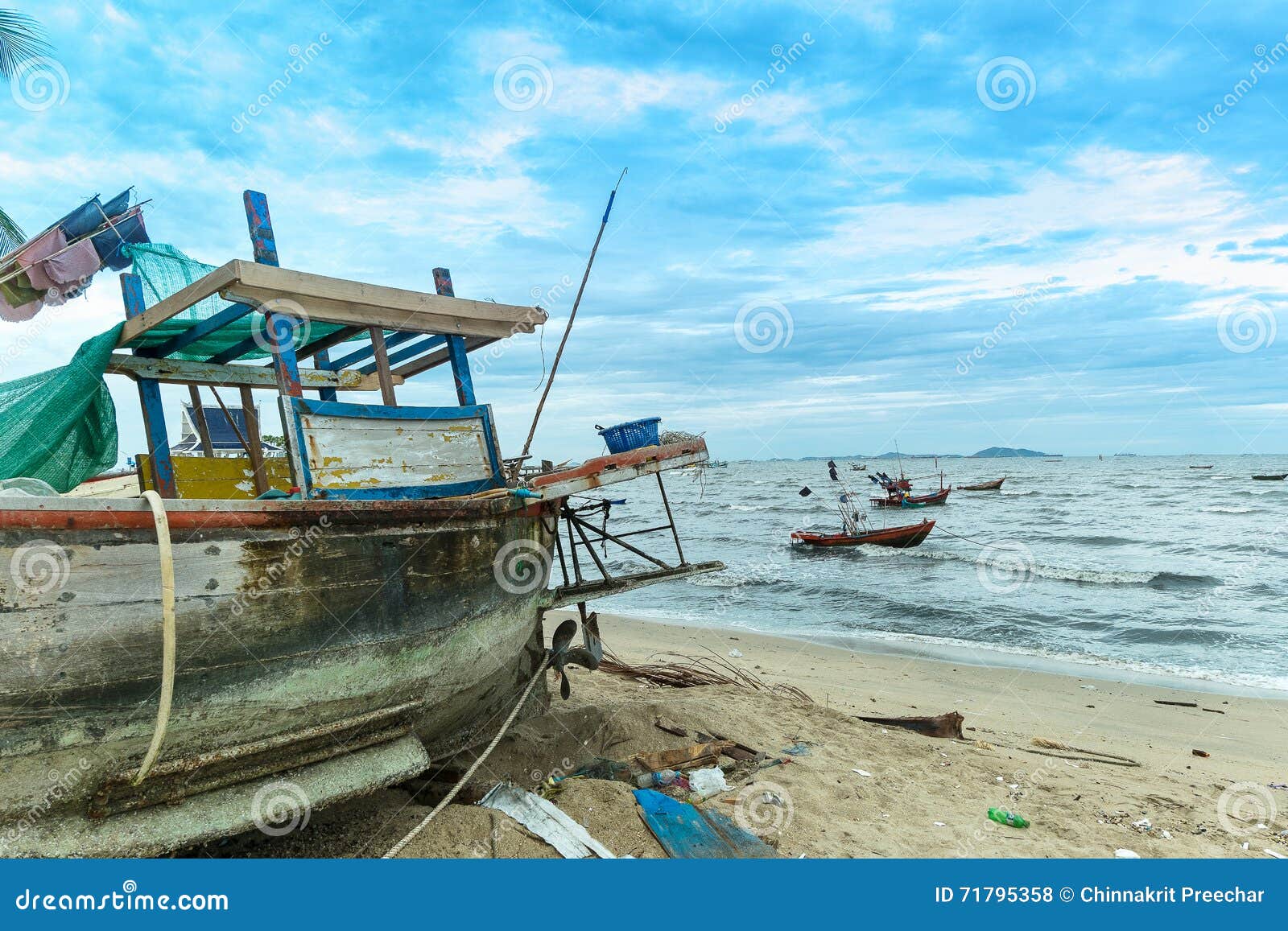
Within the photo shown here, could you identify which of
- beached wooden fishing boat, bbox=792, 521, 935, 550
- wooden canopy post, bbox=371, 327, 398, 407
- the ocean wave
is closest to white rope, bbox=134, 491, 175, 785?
wooden canopy post, bbox=371, 327, 398, 407

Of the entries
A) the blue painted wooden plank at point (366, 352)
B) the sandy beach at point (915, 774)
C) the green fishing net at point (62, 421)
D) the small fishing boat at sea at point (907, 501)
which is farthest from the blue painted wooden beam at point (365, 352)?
the small fishing boat at sea at point (907, 501)

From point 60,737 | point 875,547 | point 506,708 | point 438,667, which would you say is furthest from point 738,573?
point 60,737

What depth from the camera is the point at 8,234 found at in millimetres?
12125

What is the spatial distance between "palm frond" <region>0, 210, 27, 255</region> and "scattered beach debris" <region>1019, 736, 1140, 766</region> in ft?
53.2

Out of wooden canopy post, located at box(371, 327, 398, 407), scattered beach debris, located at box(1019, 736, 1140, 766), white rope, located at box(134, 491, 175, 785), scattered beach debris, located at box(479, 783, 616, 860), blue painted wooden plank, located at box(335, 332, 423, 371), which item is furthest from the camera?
scattered beach debris, located at box(1019, 736, 1140, 766)

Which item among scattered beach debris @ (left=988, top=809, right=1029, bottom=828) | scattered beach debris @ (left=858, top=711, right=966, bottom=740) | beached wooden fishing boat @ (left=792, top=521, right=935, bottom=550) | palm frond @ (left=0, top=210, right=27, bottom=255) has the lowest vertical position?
beached wooden fishing boat @ (left=792, top=521, right=935, bottom=550)

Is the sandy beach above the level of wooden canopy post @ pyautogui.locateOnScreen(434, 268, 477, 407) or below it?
below

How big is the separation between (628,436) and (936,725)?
185 inches

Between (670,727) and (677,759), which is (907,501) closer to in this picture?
(670,727)

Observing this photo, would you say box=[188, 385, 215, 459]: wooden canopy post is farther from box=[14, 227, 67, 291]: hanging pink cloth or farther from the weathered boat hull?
the weathered boat hull

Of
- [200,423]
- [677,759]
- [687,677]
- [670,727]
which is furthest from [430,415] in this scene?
[687,677]

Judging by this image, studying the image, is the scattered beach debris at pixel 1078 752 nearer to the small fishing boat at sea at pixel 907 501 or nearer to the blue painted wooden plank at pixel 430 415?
the blue painted wooden plank at pixel 430 415

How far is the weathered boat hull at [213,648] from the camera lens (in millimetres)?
3551

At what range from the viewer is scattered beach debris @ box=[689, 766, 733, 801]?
5.50 m
